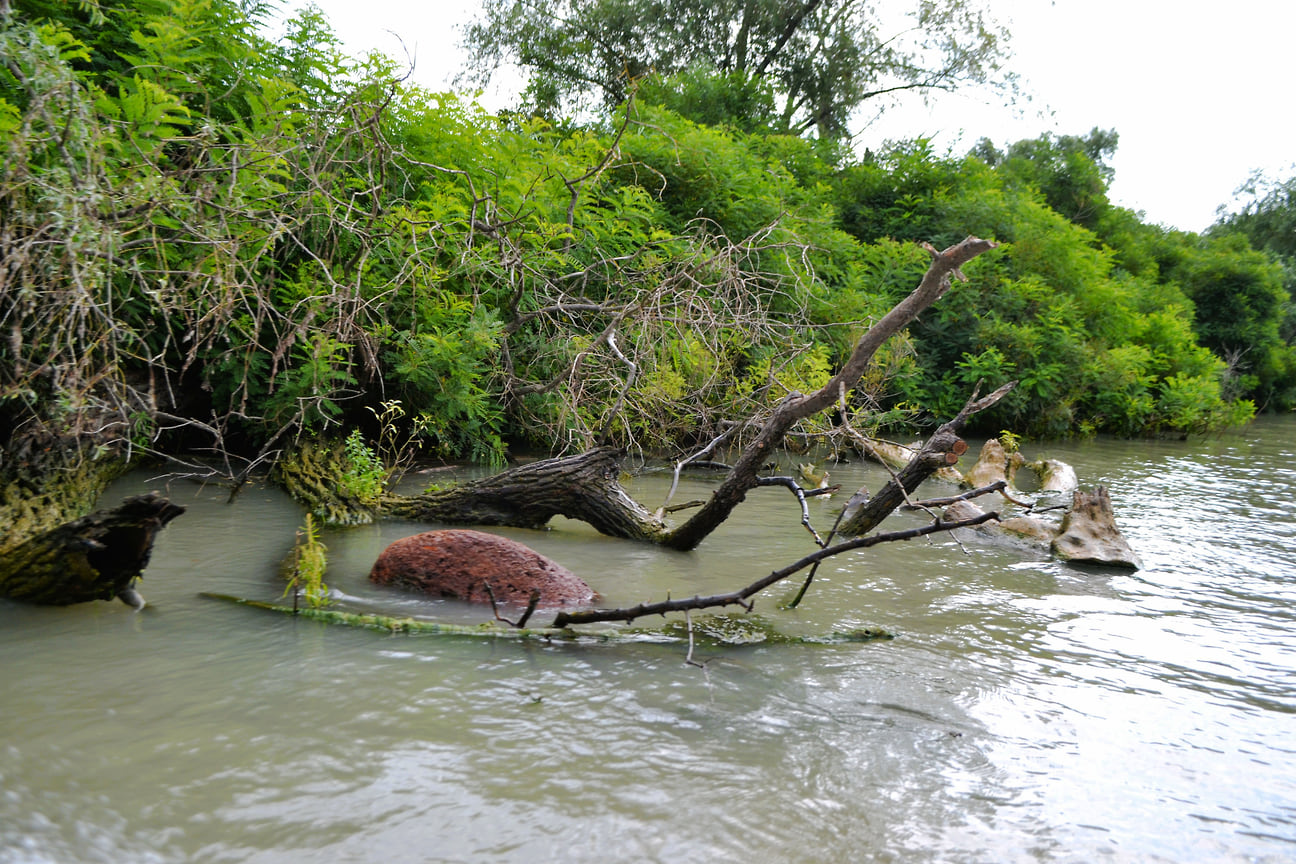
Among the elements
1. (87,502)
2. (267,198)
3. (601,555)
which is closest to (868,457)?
(601,555)

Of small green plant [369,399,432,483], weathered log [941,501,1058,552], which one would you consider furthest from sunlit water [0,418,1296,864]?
small green plant [369,399,432,483]

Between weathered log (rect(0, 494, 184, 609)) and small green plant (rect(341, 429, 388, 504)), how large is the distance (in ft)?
8.58

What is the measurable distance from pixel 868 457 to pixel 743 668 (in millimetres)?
8469

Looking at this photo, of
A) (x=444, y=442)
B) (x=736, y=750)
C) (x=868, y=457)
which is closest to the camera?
(x=736, y=750)

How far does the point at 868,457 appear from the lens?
1176 centimetres

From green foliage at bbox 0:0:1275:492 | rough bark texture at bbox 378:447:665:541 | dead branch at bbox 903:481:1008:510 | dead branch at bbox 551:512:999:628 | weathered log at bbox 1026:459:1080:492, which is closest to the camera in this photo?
dead branch at bbox 551:512:999:628

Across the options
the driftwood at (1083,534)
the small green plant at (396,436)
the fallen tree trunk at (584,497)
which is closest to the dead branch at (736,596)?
the fallen tree trunk at (584,497)

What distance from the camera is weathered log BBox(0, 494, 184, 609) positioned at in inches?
146

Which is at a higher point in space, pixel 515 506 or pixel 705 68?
pixel 705 68

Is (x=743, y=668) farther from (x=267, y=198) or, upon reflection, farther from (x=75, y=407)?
(x=267, y=198)

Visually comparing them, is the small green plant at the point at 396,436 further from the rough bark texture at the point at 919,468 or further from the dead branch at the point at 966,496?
the dead branch at the point at 966,496

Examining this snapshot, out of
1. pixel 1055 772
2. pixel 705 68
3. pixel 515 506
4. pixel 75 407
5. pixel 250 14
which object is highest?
pixel 705 68

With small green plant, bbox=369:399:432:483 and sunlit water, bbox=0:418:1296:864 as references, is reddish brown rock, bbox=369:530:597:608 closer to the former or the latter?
sunlit water, bbox=0:418:1296:864

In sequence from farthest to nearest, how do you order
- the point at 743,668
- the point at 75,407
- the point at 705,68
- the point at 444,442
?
the point at 705,68
the point at 444,442
the point at 75,407
the point at 743,668
